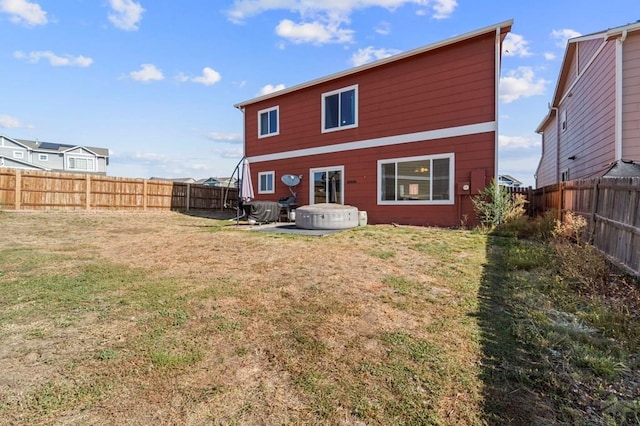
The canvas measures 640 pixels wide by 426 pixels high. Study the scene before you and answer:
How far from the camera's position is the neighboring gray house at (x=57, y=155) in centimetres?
3328

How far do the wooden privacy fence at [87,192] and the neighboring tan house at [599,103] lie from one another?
1116 cm

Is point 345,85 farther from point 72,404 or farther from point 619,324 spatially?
point 72,404

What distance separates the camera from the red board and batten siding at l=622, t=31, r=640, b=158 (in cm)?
701

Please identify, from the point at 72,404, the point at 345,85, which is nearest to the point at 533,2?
the point at 345,85

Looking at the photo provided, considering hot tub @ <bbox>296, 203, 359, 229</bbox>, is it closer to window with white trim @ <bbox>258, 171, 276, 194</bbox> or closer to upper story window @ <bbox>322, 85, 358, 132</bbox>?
upper story window @ <bbox>322, 85, 358, 132</bbox>

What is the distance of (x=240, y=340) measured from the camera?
8.89ft

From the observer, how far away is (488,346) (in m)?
2.60

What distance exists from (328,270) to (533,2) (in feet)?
30.9

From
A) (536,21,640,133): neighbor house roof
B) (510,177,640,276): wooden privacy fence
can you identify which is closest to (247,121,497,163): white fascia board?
(510,177,640,276): wooden privacy fence

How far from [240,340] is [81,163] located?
144 ft

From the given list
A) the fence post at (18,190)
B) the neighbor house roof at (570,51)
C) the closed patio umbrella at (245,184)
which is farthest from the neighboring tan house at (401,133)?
the fence post at (18,190)

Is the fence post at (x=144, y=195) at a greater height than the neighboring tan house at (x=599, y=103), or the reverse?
the neighboring tan house at (x=599, y=103)

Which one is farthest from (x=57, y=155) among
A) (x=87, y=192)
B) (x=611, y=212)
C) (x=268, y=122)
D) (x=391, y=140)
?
(x=611, y=212)

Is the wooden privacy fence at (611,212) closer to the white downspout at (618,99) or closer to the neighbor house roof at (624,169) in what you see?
the neighbor house roof at (624,169)
